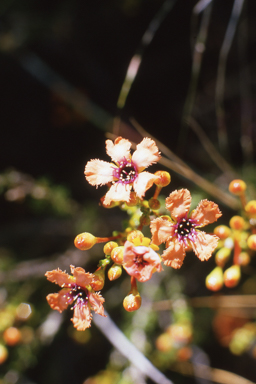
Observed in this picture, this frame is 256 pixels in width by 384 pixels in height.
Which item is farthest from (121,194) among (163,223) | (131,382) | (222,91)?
(222,91)

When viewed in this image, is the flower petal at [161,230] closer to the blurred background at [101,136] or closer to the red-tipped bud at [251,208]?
the red-tipped bud at [251,208]

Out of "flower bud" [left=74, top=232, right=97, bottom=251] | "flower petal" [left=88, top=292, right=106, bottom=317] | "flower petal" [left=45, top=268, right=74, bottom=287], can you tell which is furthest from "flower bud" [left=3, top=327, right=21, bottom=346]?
"flower bud" [left=74, top=232, right=97, bottom=251]

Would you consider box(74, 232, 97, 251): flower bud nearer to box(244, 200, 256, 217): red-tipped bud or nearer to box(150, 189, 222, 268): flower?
box(150, 189, 222, 268): flower

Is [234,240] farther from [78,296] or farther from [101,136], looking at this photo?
[101,136]

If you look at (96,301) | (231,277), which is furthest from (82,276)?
(231,277)

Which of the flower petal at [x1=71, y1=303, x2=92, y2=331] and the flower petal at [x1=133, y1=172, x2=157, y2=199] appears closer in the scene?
the flower petal at [x1=133, y1=172, x2=157, y2=199]

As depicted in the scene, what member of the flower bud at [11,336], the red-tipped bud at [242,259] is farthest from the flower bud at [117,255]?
the flower bud at [11,336]

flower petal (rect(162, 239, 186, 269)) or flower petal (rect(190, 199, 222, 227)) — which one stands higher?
flower petal (rect(190, 199, 222, 227))

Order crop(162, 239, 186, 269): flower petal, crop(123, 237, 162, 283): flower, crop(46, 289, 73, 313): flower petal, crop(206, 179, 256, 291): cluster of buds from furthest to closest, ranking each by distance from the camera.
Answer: crop(206, 179, 256, 291): cluster of buds, crop(46, 289, 73, 313): flower petal, crop(162, 239, 186, 269): flower petal, crop(123, 237, 162, 283): flower
